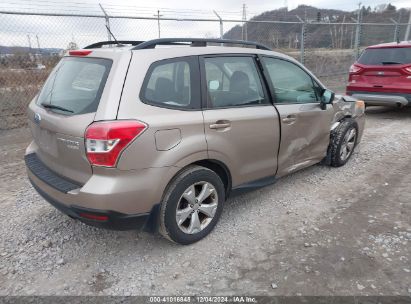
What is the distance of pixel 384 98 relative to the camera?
741 cm

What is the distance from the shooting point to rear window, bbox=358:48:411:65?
7.20 metres

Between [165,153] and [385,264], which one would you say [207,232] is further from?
[385,264]

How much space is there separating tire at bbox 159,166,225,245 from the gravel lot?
0.15 m

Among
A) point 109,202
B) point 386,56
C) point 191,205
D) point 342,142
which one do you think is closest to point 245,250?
point 191,205

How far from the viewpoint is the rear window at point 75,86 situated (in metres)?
2.64

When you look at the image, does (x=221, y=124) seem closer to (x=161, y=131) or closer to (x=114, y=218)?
(x=161, y=131)

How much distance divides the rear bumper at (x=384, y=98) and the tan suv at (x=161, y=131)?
452 cm

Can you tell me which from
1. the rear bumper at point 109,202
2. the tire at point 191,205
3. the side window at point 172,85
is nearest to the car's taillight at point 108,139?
the rear bumper at point 109,202

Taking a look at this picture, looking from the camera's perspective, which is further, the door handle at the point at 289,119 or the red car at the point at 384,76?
the red car at the point at 384,76

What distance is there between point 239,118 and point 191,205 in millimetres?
893

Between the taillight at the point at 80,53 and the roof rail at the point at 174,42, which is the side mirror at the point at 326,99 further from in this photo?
the taillight at the point at 80,53

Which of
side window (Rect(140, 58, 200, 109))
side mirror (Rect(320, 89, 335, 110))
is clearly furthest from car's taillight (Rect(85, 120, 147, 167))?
side mirror (Rect(320, 89, 335, 110))

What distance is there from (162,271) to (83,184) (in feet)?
3.08

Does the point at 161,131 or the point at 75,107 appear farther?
the point at 75,107
